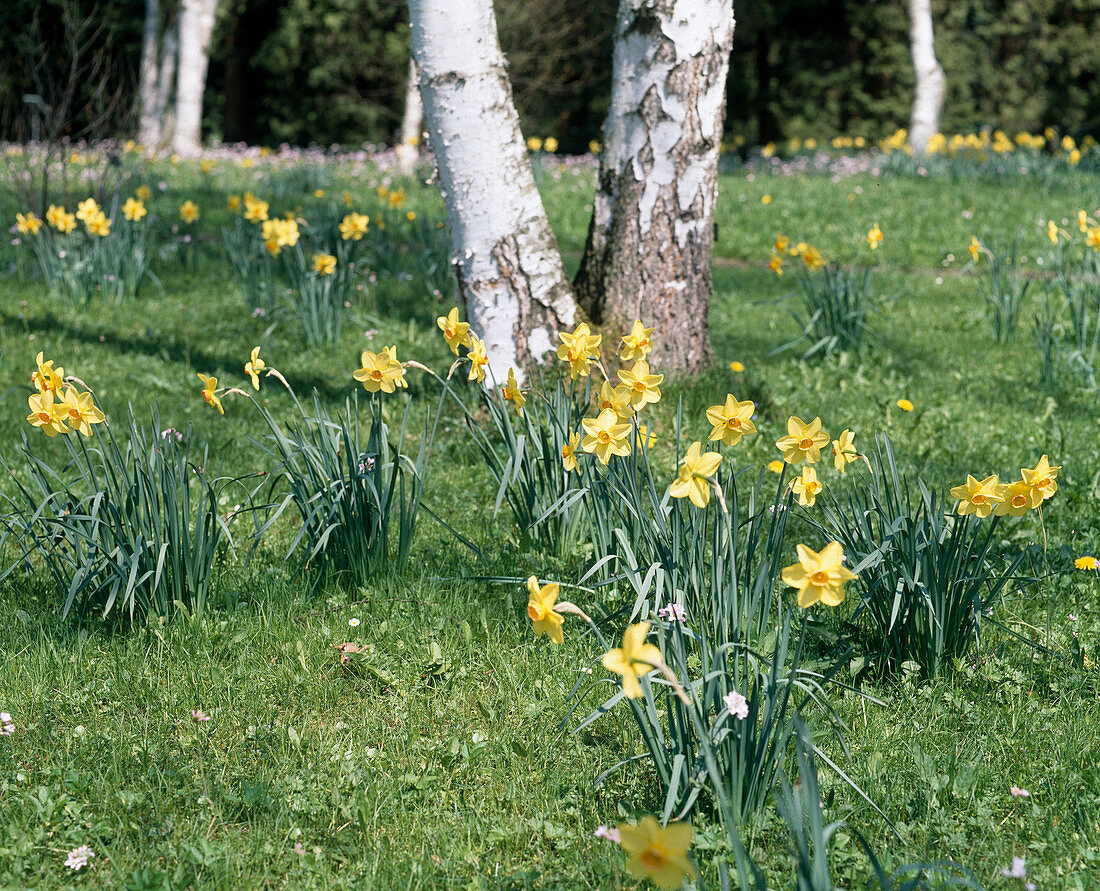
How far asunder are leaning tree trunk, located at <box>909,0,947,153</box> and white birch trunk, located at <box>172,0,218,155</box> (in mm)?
10318

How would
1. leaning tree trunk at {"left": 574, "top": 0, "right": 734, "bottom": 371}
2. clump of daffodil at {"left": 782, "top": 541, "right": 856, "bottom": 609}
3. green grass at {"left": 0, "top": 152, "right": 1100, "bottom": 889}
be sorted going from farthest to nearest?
leaning tree trunk at {"left": 574, "top": 0, "right": 734, "bottom": 371} < green grass at {"left": 0, "top": 152, "right": 1100, "bottom": 889} < clump of daffodil at {"left": 782, "top": 541, "right": 856, "bottom": 609}

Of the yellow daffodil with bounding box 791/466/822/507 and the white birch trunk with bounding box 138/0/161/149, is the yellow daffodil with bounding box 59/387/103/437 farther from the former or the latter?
the white birch trunk with bounding box 138/0/161/149

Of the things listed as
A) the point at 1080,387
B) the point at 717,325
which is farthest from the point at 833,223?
the point at 1080,387

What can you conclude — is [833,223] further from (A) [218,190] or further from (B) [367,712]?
(B) [367,712]

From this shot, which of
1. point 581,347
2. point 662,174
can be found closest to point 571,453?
point 581,347

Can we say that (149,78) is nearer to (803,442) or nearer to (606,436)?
(606,436)

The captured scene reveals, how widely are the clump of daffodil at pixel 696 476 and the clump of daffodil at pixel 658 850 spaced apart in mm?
634

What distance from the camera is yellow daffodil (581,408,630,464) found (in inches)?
72.8

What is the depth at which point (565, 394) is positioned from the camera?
2.66 m

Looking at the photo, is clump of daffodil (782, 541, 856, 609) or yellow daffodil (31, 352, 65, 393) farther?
yellow daffodil (31, 352, 65, 393)

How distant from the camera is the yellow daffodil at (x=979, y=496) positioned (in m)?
1.89

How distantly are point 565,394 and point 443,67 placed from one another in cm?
161

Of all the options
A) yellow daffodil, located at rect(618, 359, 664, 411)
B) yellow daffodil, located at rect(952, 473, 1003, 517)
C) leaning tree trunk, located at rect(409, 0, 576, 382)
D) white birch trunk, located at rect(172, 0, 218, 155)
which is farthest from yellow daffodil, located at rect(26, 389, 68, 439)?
white birch trunk, located at rect(172, 0, 218, 155)

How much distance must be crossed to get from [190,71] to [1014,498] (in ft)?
48.1
